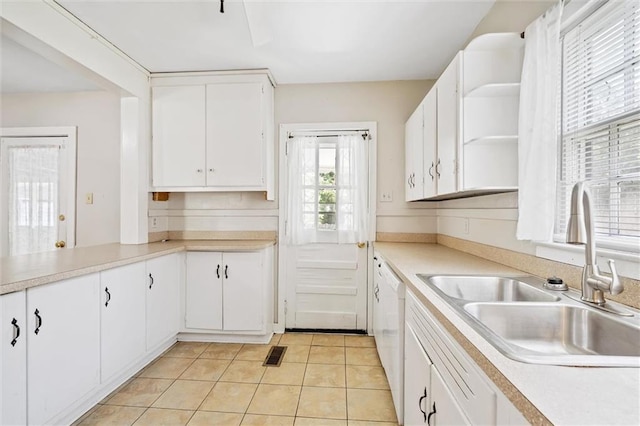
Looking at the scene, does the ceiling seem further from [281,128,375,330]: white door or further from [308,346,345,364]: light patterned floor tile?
[308,346,345,364]: light patterned floor tile

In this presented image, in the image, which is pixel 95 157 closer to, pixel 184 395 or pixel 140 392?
pixel 140 392

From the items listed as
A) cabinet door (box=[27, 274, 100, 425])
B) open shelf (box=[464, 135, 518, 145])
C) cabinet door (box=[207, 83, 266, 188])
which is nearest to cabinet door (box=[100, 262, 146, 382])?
cabinet door (box=[27, 274, 100, 425])

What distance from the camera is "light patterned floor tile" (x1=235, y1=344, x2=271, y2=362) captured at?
2.50 metres

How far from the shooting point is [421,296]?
118 centimetres

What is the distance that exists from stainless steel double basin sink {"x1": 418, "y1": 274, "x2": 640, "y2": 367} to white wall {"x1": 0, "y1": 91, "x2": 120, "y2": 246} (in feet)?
10.6

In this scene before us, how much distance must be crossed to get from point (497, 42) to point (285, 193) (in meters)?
2.10

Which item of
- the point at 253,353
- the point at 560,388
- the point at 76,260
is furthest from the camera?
the point at 253,353


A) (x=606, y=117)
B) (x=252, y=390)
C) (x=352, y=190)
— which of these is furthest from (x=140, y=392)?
(x=606, y=117)

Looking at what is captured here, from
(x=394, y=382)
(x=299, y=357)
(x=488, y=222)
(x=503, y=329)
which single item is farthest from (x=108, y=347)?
(x=488, y=222)

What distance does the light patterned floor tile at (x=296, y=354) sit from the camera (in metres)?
2.49

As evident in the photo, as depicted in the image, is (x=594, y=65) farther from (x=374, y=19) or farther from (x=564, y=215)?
(x=374, y=19)

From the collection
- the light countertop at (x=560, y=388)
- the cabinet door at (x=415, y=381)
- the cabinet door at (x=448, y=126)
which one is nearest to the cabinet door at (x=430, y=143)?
the cabinet door at (x=448, y=126)

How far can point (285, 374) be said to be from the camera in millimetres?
2254

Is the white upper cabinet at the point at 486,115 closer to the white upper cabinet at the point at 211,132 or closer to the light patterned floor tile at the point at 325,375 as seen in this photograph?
the light patterned floor tile at the point at 325,375
